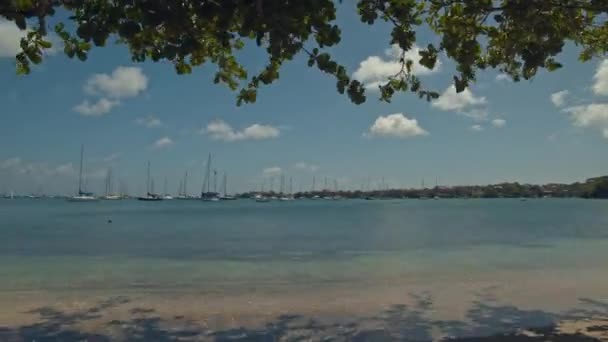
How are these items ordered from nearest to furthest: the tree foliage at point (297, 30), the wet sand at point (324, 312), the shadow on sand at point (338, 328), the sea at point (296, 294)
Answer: the tree foliage at point (297, 30) < the shadow on sand at point (338, 328) < the wet sand at point (324, 312) < the sea at point (296, 294)

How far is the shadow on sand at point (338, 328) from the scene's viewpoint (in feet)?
25.6

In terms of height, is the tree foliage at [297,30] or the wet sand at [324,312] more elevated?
the tree foliage at [297,30]

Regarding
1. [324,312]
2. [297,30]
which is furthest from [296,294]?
[297,30]

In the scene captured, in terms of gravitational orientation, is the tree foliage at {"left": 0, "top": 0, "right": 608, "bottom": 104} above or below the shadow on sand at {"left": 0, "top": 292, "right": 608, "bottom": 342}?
above

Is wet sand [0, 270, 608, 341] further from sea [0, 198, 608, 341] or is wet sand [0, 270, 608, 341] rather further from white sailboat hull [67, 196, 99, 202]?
white sailboat hull [67, 196, 99, 202]

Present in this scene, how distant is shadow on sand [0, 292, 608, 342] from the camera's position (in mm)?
7789

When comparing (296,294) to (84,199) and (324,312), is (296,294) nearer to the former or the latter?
(324,312)

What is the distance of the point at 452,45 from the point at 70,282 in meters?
13.2

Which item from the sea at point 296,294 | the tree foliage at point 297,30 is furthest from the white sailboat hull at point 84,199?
the tree foliage at point 297,30

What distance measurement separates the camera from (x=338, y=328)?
8.55 m

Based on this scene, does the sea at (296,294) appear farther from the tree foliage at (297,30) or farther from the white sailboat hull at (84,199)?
the white sailboat hull at (84,199)

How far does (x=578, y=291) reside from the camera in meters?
11.9

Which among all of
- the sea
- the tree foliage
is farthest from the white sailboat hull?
the tree foliage

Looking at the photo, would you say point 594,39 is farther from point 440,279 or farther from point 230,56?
point 440,279
